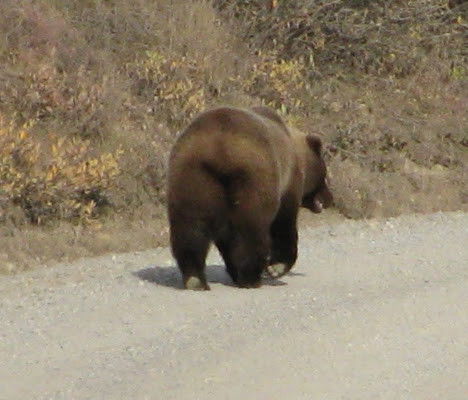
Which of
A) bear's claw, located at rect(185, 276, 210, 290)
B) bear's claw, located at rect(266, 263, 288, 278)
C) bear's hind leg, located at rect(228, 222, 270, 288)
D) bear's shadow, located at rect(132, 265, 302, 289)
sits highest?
bear's hind leg, located at rect(228, 222, 270, 288)

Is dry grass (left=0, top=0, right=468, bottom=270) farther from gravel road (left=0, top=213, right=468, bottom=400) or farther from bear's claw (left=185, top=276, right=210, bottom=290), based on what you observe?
bear's claw (left=185, top=276, right=210, bottom=290)

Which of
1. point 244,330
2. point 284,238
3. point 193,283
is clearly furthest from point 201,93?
point 244,330

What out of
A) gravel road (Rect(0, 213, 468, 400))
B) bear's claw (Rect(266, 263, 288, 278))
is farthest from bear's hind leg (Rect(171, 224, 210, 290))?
bear's claw (Rect(266, 263, 288, 278))

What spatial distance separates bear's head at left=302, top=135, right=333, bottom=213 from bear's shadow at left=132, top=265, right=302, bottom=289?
2.91 ft

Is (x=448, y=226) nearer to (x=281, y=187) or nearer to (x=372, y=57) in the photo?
(x=281, y=187)

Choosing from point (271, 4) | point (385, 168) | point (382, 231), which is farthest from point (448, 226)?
point (271, 4)

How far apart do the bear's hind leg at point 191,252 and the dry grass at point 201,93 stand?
6.58 ft

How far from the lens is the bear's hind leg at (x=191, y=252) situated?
424 inches

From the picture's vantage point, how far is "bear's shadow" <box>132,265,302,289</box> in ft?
37.4

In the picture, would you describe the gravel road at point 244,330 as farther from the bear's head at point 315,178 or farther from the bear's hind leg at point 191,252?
the bear's head at point 315,178

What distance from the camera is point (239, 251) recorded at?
11.0m

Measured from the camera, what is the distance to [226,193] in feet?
35.2

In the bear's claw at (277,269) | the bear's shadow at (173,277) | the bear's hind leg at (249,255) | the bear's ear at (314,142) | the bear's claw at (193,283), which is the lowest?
the bear's shadow at (173,277)

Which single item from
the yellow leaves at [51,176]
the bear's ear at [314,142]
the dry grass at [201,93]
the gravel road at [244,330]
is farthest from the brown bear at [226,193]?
the yellow leaves at [51,176]
